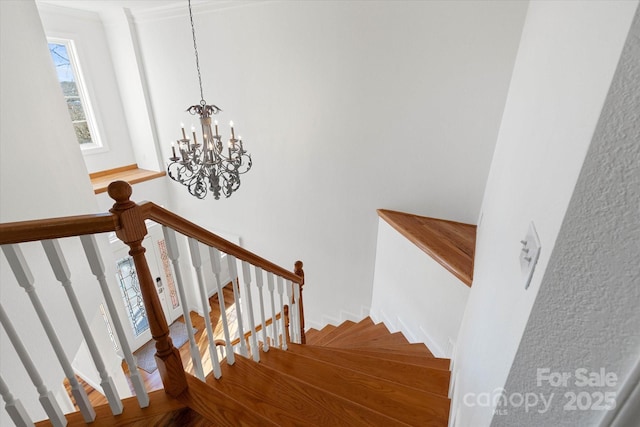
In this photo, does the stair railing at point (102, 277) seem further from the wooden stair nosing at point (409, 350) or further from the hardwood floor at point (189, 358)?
the hardwood floor at point (189, 358)

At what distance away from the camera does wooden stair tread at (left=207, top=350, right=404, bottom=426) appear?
50.3 inches

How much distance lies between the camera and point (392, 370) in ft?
6.19

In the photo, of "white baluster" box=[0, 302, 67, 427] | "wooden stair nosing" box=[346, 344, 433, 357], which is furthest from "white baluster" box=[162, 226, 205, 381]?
"wooden stair nosing" box=[346, 344, 433, 357]

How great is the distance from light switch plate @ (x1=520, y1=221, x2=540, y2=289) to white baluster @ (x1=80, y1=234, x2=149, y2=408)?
1.17m

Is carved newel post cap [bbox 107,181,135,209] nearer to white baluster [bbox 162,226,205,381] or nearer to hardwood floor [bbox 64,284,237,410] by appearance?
white baluster [bbox 162,226,205,381]

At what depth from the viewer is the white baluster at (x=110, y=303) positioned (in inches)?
37.6

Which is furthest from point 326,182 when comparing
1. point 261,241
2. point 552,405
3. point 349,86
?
point 552,405

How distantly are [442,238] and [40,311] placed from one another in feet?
8.42

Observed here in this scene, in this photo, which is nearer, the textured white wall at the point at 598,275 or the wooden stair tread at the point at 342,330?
the textured white wall at the point at 598,275

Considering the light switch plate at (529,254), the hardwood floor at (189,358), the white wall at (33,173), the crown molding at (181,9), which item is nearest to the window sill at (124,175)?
the white wall at (33,173)

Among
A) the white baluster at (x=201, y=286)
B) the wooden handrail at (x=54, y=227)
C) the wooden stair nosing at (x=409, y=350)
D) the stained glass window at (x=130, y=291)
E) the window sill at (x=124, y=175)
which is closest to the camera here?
the wooden handrail at (x=54, y=227)

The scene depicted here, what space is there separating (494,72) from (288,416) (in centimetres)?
268

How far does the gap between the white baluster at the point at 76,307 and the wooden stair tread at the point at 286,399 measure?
39cm

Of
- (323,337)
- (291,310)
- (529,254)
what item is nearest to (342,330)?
(323,337)
